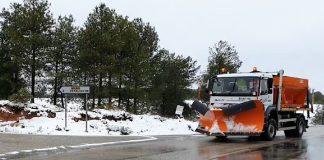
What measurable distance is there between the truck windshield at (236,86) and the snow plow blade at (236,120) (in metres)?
0.72

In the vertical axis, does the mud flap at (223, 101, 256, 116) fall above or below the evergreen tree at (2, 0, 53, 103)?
below

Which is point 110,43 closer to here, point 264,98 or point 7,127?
point 7,127

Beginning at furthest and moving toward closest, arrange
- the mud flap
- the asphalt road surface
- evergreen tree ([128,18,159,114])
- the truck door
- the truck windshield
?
→ evergreen tree ([128,18,159,114])
the truck door
the truck windshield
the mud flap
the asphalt road surface

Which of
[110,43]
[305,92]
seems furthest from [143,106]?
[305,92]

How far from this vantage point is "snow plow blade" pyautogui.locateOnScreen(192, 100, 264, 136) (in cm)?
1906

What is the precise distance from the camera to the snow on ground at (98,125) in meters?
24.3

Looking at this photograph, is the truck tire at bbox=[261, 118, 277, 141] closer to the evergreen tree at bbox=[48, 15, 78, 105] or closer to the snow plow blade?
the snow plow blade

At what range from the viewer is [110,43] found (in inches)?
1403

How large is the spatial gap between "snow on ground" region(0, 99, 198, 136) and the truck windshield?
642 cm

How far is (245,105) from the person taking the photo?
18859mm

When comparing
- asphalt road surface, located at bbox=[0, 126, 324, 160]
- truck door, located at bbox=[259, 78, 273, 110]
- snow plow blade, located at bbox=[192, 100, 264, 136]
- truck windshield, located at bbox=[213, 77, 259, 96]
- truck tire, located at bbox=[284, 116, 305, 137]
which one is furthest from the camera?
truck tire, located at bbox=[284, 116, 305, 137]

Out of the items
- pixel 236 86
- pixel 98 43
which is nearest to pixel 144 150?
pixel 236 86

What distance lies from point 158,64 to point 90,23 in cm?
1140

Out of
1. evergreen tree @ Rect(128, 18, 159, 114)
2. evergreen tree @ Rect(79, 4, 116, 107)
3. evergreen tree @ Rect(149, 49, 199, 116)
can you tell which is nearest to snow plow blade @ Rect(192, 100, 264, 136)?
evergreen tree @ Rect(79, 4, 116, 107)
